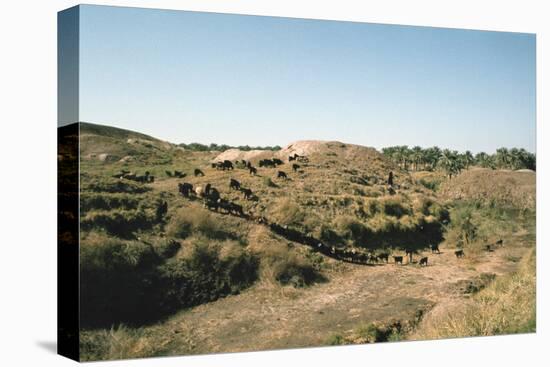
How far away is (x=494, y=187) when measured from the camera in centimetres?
1672

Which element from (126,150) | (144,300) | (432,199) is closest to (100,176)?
(126,150)

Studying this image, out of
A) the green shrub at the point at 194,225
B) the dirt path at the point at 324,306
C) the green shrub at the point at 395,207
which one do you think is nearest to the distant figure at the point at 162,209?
the green shrub at the point at 194,225

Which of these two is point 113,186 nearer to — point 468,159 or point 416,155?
point 416,155

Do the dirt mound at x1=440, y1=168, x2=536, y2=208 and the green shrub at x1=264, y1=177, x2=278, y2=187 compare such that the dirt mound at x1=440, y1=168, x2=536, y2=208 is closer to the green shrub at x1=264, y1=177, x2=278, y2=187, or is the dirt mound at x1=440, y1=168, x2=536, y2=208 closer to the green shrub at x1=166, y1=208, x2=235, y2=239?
the green shrub at x1=264, y1=177, x2=278, y2=187

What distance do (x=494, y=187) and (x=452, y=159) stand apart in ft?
2.98

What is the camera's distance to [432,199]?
53.3 ft

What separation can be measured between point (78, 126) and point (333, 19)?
14.0 feet

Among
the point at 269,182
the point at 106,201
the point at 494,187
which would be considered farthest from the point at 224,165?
the point at 494,187

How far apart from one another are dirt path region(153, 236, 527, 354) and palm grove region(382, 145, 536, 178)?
1.36 meters

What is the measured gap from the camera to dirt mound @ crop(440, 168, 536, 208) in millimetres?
16469

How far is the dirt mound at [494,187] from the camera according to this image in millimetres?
16469

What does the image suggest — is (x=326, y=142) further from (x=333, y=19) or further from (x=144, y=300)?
(x=144, y=300)

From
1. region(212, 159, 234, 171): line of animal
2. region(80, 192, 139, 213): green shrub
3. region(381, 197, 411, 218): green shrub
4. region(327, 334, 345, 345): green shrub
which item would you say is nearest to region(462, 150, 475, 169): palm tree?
region(381, 197, 411, 218): green shrub

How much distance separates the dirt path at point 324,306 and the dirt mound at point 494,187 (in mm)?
901
